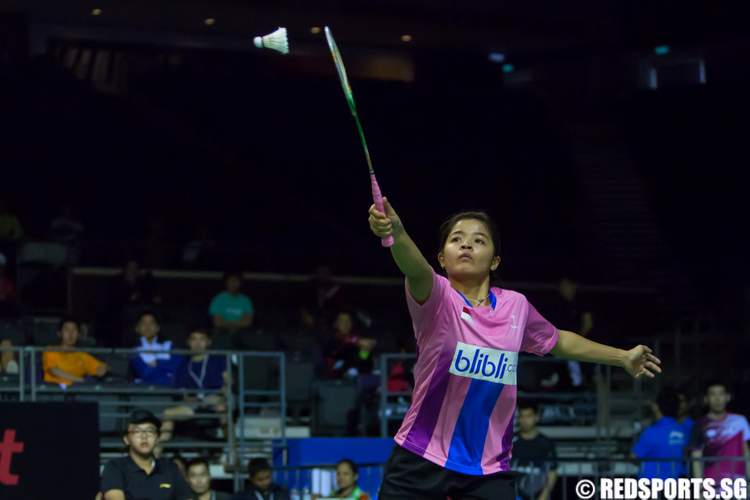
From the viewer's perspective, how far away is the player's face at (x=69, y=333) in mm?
12758

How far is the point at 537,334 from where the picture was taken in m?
5.95

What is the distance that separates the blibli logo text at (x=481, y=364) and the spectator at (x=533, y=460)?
6302 mm

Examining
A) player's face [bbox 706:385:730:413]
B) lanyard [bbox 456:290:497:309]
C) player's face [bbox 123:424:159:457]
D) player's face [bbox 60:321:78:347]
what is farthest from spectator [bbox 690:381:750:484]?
lanyard [bbox 456:290:497:309]

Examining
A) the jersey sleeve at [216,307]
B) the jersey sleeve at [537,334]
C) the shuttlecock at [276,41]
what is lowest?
the jersey sleeve at [537,334]

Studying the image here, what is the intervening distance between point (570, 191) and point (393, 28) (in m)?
3.86

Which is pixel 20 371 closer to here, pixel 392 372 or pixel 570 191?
pixel 392 372

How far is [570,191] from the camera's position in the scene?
2284cm

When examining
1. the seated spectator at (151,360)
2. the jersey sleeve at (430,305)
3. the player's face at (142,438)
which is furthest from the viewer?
the seated spectator at (151,360)

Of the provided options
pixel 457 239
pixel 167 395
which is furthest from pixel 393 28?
pixel 457 239

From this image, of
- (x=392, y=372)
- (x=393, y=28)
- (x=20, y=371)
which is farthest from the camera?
(x=393, y=28)
